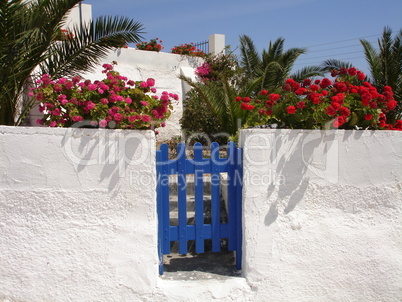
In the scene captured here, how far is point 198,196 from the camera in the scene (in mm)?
3025

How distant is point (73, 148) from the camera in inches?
110

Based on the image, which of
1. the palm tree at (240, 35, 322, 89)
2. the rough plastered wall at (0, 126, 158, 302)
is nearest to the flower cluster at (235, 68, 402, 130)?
the rough plastered wall at (0, 126, 158, 302)

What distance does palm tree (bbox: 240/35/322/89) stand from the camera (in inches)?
337

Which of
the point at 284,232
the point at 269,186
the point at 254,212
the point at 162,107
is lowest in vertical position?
the point at 284,232

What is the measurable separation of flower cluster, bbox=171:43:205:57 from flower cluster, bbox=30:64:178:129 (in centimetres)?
647

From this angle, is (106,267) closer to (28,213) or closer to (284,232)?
(28,213)

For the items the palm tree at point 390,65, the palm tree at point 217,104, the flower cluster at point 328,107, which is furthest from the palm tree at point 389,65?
the flower cluster at point 328,107

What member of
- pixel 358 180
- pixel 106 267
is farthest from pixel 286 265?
pixel 106 267

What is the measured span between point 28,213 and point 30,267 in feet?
1.44

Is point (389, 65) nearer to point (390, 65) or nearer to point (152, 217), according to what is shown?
point (390, 65)

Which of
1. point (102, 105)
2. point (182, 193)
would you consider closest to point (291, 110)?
point (182, 193)

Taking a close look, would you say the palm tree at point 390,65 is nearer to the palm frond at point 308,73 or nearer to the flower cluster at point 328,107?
the palm frond at point 308,73

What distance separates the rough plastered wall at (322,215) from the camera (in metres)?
Answer: 2.95

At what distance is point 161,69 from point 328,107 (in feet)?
21.1
